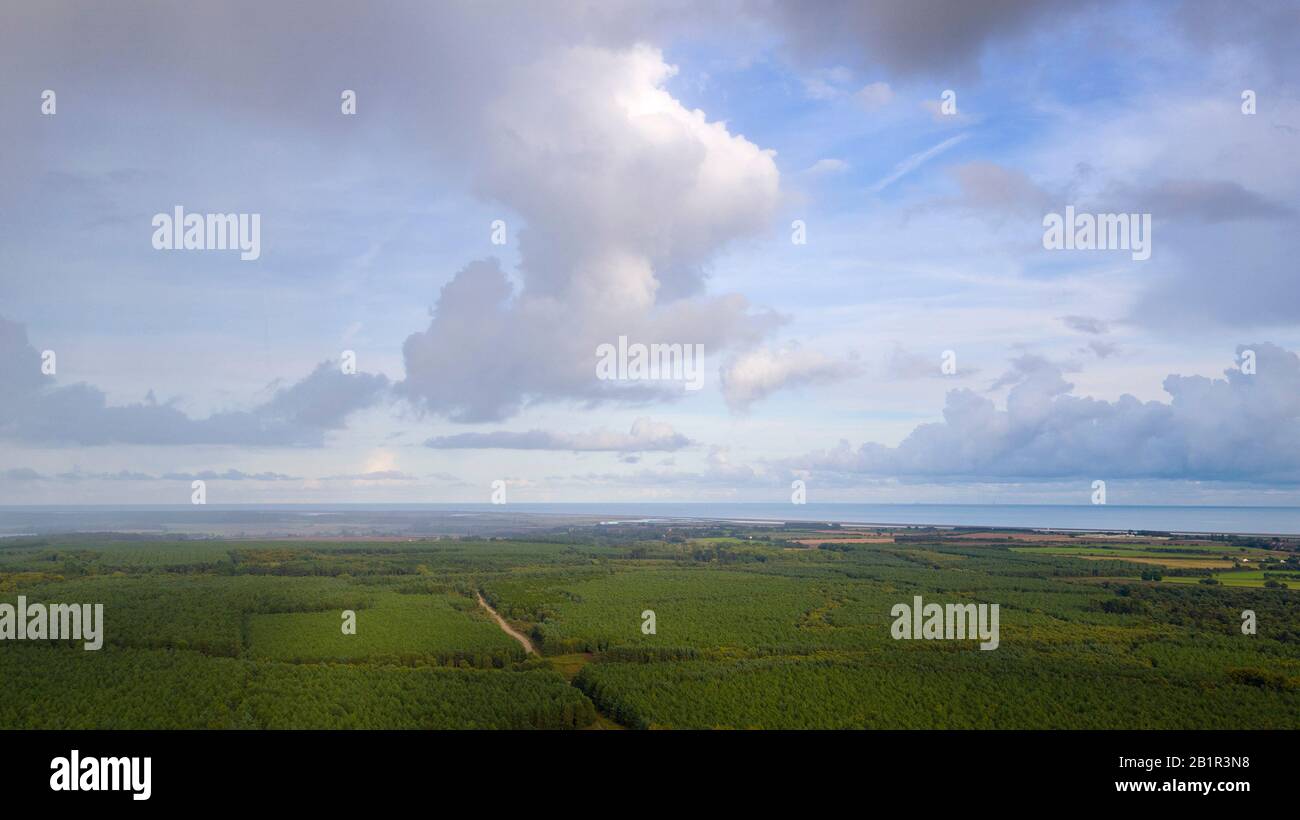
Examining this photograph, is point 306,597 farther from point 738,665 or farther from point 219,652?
point 738,665

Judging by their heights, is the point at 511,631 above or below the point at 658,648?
below

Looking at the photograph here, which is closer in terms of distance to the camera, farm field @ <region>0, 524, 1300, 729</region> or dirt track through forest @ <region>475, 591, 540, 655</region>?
farm field @ <region>0, 524, 1300, 729</region>

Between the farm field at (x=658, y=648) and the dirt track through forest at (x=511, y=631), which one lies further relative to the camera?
the dirt track through forest at (x=511, y=631)

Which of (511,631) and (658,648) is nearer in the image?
(658,648)
